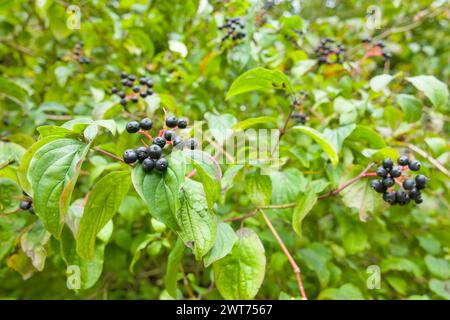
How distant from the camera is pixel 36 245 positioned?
1411 millimetres

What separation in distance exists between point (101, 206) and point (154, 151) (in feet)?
0.90

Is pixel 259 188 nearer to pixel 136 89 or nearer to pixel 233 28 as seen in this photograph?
pixel 136 89

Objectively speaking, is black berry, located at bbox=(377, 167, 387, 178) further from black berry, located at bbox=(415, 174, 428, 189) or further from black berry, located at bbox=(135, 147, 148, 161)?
black berry, located at bbox=(135, 147, 148, 161)

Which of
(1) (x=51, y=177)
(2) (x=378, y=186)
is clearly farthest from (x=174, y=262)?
(2) (x=378, y=186)

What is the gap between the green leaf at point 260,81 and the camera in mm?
1371

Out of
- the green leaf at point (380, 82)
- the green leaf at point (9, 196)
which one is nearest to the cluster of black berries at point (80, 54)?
the green leaf at point (9, 196)

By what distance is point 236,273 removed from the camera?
1.38 m

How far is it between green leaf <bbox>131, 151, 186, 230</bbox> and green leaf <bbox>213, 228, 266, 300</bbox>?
43 cm

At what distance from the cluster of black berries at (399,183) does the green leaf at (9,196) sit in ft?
4.97

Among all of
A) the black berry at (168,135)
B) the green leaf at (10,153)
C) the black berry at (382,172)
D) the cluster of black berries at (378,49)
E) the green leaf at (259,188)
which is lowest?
the green leaf at (259,188)

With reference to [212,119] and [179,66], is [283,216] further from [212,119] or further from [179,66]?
[179,66]

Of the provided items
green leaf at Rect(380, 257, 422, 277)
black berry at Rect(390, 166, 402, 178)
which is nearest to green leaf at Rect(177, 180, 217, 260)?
black berry at Rect(390, 166, 402, 178)

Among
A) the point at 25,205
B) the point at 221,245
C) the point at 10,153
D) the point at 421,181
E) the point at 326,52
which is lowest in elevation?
the point at 221,245

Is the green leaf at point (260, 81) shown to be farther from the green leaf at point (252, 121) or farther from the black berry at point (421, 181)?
the black berry at point (421, 181)
